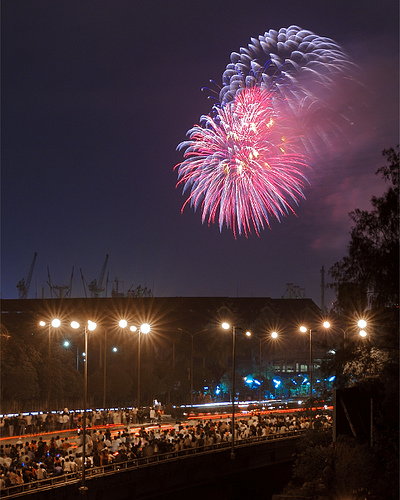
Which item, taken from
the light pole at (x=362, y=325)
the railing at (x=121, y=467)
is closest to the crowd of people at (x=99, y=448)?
the railing at (x=121, y=467)

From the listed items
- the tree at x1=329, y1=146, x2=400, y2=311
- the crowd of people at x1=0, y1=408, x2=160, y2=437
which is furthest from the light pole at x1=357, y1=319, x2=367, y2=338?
the crowd of people at x1=0, y1=408, x2=160, y2=437

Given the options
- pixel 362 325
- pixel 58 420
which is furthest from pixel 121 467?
pixel 58 420

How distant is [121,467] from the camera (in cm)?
3428

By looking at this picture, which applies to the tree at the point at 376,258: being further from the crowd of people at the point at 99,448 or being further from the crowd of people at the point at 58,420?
the crowd of people at the point at 58,420

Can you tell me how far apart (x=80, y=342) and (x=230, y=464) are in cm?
5427

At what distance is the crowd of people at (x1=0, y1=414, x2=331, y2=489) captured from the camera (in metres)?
29.6

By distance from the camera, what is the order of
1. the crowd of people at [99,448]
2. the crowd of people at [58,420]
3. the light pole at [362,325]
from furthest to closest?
the crowd of people at [58,420], the light pole at [362,325], the crowd of people at [99,448]

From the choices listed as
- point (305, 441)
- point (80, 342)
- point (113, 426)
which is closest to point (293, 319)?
point (80, 342)

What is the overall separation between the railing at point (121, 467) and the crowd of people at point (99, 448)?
11.0 inches

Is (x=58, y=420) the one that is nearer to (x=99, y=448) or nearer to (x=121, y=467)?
(x=99, y=448)

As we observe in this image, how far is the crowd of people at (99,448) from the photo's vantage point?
2962 cm

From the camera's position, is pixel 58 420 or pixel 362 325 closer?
pixel 362 325

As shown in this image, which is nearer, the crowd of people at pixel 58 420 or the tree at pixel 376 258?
the tree at pixel 376 258

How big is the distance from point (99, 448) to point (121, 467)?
2438mm
